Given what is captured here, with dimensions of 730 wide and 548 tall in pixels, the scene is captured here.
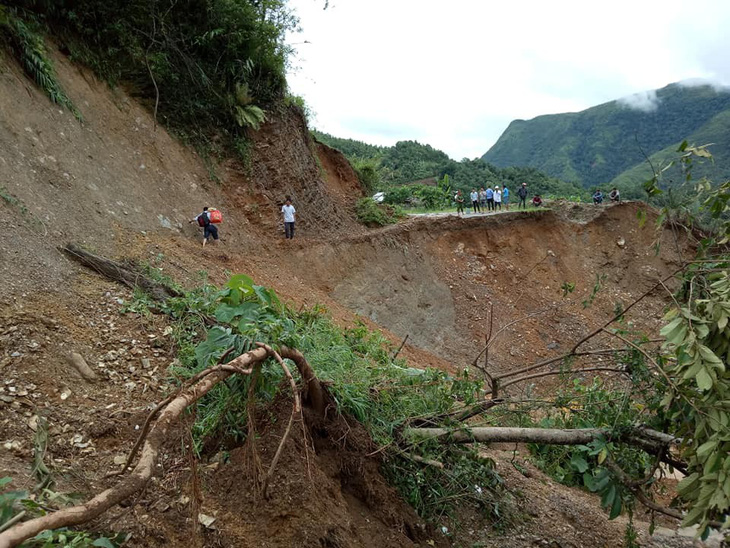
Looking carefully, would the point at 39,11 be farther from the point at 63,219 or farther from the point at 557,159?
the point at 557,159

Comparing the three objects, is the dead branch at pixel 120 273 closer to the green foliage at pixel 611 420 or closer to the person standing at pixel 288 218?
the green foliage at pixel 611 420

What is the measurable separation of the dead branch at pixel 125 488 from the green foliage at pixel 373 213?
502 inches

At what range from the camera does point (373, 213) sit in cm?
1529

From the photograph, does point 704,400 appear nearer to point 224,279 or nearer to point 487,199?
point 224,279

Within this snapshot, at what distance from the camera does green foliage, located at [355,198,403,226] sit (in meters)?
15.1

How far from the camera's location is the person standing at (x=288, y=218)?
11.7 metres

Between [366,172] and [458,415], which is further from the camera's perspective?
[366,172]

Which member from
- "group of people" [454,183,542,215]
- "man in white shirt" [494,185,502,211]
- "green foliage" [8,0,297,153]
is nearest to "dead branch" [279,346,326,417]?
"green foliage" [8,0,297,153]

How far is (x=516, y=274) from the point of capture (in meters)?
17.1

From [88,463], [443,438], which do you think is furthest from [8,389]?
[443,438]

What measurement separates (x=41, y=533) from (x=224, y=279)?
6989mm

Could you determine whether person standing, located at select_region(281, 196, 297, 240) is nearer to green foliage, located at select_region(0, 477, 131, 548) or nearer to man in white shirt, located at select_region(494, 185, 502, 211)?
green foliage, located at select_region(0, 477, 131, 548)

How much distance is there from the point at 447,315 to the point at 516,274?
3.91 meters

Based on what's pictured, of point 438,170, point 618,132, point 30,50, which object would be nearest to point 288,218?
point 30,50
